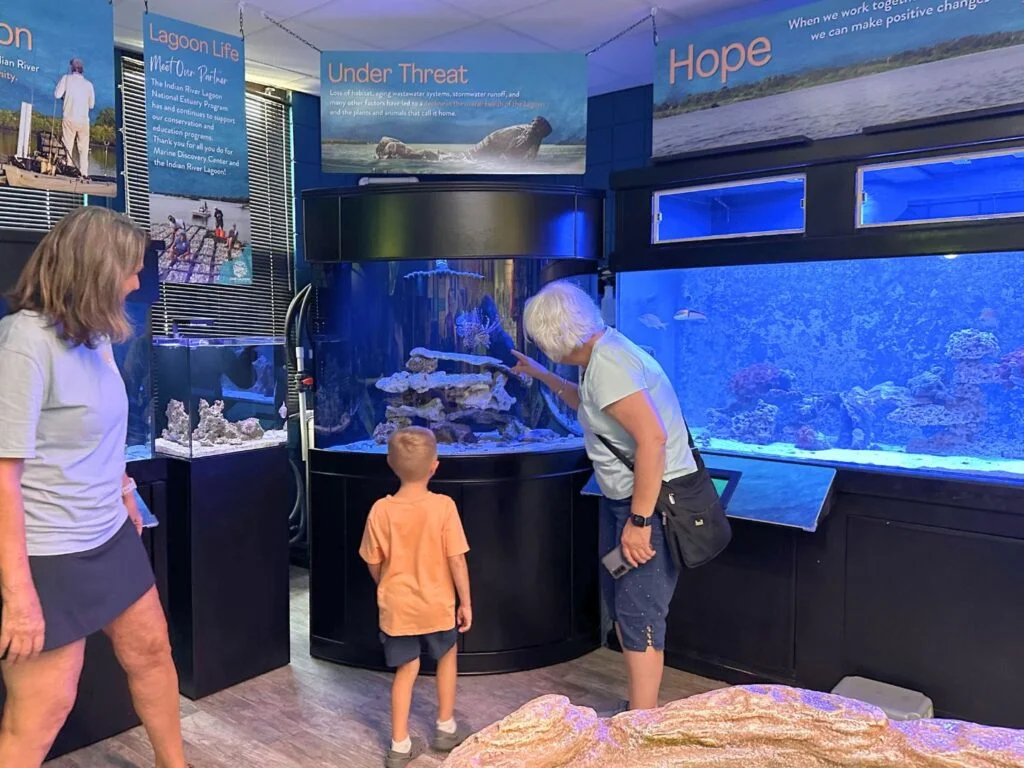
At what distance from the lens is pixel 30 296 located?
1961 mm

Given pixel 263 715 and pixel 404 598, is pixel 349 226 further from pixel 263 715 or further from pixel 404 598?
pixel 263 715

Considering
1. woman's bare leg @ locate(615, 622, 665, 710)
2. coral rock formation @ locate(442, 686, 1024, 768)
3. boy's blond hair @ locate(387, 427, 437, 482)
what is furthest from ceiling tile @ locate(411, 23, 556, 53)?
coral rock formation @ locate(442, 686, 1024, 768)

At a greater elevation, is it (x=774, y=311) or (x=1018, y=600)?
(x=774, y=311)

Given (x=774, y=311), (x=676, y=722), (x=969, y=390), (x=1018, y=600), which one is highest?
(x=774, y=311)

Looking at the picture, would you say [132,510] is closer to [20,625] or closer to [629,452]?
[20,625]

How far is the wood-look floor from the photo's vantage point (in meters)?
2.90

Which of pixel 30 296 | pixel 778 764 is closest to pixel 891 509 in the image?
pixel 778 764

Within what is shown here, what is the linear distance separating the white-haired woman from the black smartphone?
1.1 inches

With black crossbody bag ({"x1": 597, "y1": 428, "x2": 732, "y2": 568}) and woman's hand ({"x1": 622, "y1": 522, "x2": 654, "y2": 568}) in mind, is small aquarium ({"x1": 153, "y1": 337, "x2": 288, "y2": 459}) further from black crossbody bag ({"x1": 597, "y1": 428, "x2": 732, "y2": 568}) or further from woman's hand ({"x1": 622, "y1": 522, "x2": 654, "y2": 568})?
woman's hand ({"x1": 622, "y1": 522, "x2": 654, "y2": 568})

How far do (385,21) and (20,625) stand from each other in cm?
318

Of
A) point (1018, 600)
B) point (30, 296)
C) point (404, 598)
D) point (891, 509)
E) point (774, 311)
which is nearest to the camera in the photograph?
point (30, 296)

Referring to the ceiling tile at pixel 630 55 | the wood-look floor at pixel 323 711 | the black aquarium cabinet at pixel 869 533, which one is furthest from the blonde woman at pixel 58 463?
the ceiling tile at pixel 630 55

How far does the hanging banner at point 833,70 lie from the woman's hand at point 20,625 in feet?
9.48

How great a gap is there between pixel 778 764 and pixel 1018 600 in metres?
2.38
